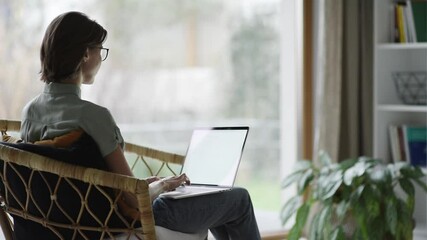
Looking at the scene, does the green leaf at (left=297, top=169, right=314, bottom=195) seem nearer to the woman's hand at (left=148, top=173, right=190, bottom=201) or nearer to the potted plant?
the potted plant

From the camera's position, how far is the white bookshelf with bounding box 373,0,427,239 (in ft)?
13.4

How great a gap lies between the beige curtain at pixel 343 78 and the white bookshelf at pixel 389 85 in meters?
0.18

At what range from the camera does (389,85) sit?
13.8 ft

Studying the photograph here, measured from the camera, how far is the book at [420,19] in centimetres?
405

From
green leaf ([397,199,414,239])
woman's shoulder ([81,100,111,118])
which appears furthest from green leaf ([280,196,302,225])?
woman's shoulder ([81,100,111,118])

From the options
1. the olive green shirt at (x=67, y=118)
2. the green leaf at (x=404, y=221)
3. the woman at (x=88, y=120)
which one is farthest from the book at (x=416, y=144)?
the olive green shirt at (x=67, y=118)

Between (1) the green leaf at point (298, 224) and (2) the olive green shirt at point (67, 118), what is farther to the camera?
(1) the green leaf at point (298, 224)

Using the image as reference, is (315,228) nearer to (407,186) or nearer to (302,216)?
(302,216)

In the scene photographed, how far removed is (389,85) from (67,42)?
2342 mm

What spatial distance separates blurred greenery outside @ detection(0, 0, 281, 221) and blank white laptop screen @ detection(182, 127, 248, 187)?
2211mm

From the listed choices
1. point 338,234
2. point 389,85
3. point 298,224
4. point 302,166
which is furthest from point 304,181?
point 389,85

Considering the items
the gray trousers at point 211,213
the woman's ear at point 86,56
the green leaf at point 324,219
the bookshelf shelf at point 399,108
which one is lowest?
the green leaf at point 324,219

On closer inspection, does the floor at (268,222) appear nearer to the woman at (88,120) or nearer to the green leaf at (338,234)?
the green leaf at (338,234)

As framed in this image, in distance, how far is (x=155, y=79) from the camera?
578cm
